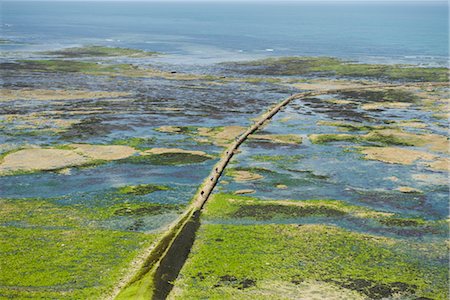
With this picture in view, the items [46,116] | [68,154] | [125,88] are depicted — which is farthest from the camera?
[125,88]

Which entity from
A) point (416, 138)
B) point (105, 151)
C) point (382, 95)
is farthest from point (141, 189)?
point (382, 95)

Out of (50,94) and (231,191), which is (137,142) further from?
(50,94)

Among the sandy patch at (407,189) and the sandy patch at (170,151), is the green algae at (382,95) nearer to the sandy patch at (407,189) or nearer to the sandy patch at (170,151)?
the sandy patch at (170,151)

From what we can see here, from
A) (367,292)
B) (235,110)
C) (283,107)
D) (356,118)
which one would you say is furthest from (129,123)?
(367,292)

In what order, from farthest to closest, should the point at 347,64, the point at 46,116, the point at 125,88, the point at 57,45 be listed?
the point at 57,45, the point at 347,64, the point at 125,88, the point at 46,116

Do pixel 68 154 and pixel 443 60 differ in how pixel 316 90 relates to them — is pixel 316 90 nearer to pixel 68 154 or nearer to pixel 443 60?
pixel 68 154

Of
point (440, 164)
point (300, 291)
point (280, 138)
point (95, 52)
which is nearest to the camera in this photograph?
point (300, 291)
